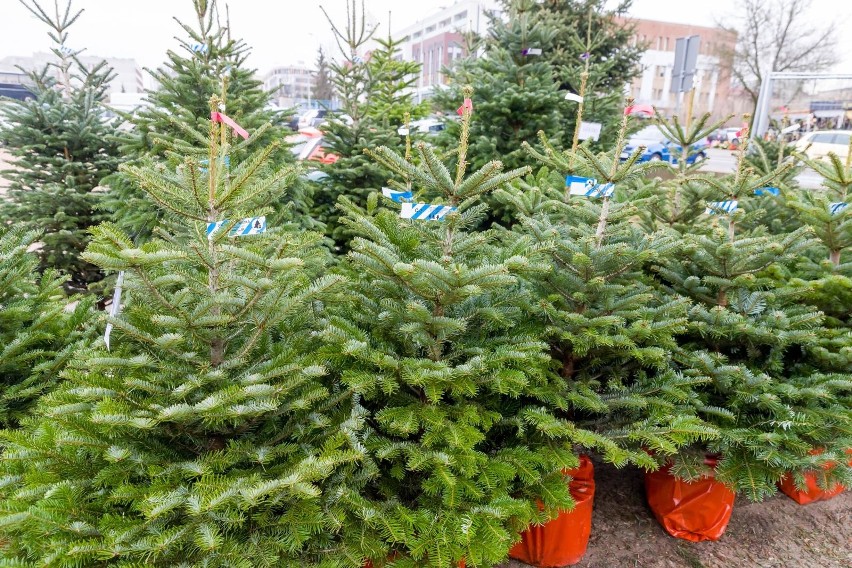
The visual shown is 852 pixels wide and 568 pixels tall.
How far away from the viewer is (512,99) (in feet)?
19.4

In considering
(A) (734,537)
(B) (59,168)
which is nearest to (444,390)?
(A) (734,537)

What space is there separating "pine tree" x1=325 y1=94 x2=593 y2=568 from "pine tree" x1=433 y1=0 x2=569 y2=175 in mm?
3532

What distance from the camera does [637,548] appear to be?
3.08m

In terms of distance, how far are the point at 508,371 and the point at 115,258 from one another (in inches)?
62.5

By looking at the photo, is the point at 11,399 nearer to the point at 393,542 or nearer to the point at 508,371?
the point at 393,542

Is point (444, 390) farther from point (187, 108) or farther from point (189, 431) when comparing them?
point (187, 108)

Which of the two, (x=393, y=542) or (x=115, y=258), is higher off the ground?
(x=115, y=258)

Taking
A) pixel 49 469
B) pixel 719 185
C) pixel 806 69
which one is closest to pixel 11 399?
pixel 49 469

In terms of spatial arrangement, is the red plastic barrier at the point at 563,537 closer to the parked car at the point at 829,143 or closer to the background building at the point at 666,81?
the parked car at the point at 829,143

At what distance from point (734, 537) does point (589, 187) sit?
245 centimetres

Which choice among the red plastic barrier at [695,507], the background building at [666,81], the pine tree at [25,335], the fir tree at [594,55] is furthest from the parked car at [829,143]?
the background building at [666,81]

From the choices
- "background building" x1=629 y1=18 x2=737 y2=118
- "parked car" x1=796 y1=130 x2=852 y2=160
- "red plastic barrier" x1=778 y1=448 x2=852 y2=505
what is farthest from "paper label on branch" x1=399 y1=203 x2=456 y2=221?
"background building" x1=629 y1=18 x2=737 y2=118

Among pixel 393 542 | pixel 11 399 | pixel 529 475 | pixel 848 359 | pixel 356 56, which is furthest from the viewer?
pixel 356 56

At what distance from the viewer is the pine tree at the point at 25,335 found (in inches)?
104
